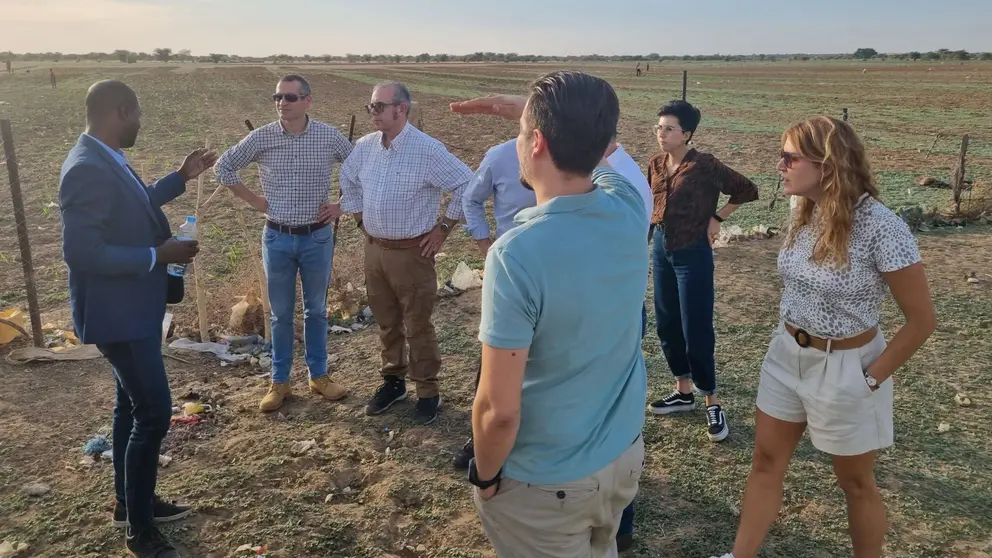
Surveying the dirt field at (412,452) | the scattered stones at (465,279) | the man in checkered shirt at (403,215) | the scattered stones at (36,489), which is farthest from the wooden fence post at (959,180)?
the scattered stones at (36,489)

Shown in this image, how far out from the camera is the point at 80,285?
9.45ft

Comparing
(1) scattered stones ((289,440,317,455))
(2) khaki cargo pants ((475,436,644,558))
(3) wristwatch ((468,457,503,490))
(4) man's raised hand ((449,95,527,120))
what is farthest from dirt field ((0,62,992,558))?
(4) man's raised hand ((449,95,527,120))

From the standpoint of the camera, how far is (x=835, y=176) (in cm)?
247

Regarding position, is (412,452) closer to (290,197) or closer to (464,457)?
(464,457)

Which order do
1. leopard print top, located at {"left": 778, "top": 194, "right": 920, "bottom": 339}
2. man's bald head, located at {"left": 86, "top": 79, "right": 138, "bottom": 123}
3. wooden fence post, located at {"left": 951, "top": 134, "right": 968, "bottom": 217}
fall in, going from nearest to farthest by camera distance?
leopard print top, located at {"left": 778, "top": 194, "right": 920, "bottom": 339}, man's bald head, located at {"left": 86, "top": 79, "right": 138, "bottom": 123}, wooden fence post, located at {"left": 951, "top": 134, "right": 968, "bottom": 217}

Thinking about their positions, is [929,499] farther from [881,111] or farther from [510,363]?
[881,111]

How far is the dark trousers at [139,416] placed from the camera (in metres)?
2.94

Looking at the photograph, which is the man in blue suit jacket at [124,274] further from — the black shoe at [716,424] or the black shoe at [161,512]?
the black shoe at [716,424]

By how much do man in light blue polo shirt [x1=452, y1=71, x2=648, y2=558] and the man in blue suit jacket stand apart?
1.93 m

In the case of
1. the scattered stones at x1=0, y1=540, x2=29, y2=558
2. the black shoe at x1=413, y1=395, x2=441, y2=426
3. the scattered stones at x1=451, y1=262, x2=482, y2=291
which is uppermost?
the scattered stones at x1=451, y1=262, x2=482, y2=291

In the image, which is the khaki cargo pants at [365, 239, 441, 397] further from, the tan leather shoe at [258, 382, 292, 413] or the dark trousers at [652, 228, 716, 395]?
the dark trousers at [652, 228, 716, 395]

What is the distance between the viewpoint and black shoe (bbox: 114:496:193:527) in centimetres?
335

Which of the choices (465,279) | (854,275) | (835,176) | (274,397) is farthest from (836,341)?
(465,279)

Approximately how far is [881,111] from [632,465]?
1127 inches
